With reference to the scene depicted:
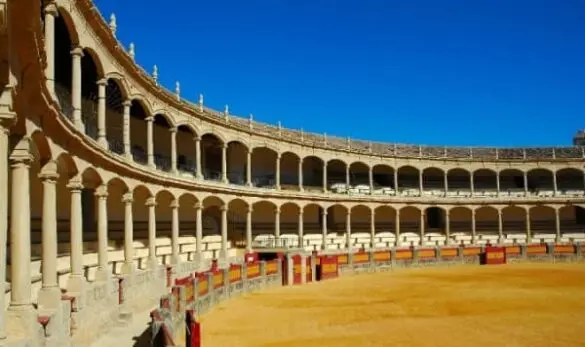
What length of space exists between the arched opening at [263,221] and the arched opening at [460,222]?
1514cm

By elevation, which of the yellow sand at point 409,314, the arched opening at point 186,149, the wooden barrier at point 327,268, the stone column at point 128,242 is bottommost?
the yellow sand at point 409,314

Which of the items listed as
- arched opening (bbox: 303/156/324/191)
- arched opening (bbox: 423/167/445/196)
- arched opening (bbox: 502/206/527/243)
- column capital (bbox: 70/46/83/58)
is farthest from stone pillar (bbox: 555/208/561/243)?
column capital (bbox: 70/46/83/58)

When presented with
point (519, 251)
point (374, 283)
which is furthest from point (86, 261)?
point (519, 251)

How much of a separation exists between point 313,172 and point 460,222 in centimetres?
1302

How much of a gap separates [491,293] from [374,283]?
18.6 ft

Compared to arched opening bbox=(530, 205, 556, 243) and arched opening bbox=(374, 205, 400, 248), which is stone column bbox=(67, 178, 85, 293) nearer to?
arched opening bbox=(374, 205, 400, 248)

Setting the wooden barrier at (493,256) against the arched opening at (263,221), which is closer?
the wooden barrier at (493,256)

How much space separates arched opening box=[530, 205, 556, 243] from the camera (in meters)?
46.6

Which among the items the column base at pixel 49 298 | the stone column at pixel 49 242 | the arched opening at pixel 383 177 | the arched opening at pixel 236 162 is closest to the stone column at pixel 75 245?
the stone column at pixel 49 242

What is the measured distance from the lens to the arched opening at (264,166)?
38469 millimetres

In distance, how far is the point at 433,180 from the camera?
49.2 metres

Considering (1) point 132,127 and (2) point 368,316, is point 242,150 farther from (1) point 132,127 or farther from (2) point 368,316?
(2) point 368,316

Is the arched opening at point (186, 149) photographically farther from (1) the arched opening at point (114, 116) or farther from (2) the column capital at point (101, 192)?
(2) the column capital at point (101, 192)

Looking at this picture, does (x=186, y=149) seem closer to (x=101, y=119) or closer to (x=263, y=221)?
(x=263, y=221)
